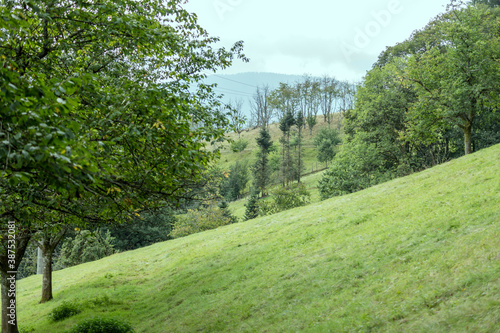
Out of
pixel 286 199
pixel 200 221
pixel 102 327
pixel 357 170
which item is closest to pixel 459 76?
pixel 357 170

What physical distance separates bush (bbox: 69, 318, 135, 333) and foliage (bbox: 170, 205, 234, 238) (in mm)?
44026

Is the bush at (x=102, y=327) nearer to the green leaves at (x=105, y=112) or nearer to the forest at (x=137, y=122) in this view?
the forest at (x=137, y=122)

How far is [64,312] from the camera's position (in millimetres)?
17344

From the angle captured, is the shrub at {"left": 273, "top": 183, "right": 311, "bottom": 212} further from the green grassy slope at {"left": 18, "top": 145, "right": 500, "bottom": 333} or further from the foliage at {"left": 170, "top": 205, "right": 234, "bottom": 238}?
the green grassy slope at {"left": 18, "top": 145, "right": 500, "bottom": 333}

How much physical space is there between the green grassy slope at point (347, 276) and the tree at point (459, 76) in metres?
8.79

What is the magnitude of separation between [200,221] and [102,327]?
45350mm

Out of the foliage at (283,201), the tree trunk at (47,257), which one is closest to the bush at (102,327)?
the tree trunk at (47,257)

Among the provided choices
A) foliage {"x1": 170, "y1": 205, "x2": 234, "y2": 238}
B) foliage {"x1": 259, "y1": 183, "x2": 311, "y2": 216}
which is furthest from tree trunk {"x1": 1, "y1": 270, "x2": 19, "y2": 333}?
foliage {"x1": 259, "y1": 183, "x2": 311, "y2": 216}

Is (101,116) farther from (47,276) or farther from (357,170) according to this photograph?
(357,170)

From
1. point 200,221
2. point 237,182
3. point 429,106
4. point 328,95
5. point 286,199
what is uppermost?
point 328,95

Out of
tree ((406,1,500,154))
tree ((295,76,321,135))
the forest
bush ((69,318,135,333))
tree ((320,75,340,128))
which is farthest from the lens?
tree ((320,75,340,128))

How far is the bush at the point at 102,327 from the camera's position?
1182 cm

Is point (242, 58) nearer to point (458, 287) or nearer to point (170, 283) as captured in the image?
point (458, 287)

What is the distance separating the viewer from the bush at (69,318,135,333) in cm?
1182
